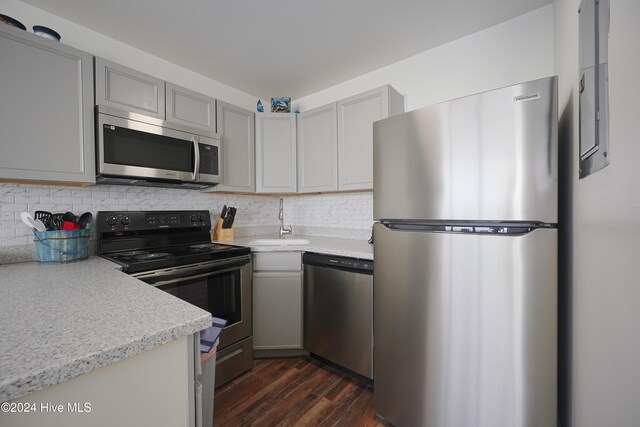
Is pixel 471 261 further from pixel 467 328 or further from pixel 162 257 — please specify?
pixel 162 257

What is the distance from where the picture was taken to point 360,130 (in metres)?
2.17

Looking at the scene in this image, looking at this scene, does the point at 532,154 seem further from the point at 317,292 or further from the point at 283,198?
the point at 283,198

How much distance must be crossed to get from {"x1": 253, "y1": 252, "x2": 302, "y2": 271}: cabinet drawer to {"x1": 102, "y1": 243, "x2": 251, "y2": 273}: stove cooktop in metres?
0.16

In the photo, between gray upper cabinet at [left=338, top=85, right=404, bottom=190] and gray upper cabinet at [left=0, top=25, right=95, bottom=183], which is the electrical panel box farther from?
gray upper cabinet at [left=0, top=25, right=95, bottom=183]

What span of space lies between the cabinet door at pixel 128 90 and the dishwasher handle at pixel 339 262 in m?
1.53

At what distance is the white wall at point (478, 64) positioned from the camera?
1723 mm

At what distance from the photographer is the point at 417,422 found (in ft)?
4.41

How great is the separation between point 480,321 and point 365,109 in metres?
1.68

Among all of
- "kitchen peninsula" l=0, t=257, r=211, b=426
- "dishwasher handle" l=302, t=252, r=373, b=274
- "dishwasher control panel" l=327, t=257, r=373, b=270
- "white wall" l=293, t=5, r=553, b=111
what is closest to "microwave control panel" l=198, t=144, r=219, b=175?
"dishwasher handle" l=302, t=252, r=373, b=274

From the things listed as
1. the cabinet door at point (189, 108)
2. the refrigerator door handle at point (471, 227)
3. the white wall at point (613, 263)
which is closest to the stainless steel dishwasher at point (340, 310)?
the refrigerator door handle at point (471, 227)

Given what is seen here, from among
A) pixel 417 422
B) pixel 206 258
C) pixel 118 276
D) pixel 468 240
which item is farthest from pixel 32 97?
pixel 417 422

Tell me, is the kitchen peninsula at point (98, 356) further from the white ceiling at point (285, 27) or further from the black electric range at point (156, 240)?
the white ceiling at point (285, 27)

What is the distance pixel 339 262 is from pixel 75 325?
4.86 ft

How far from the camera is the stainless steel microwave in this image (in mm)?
1648
